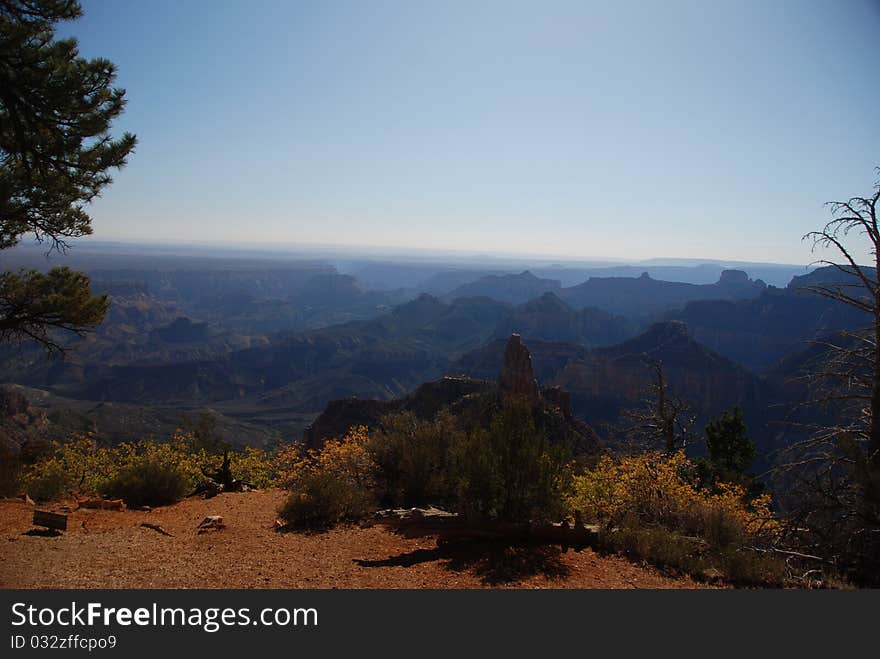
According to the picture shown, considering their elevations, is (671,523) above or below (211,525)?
above

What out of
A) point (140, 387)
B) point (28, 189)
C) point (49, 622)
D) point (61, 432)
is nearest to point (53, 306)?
point (28, 189)

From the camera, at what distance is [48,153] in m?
9.07

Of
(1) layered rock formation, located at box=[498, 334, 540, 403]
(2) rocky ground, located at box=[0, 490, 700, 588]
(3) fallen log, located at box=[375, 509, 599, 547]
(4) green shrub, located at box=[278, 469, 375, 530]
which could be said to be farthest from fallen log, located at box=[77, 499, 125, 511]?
(1) layered rock formation, located at box=[498, 334, 540, 403]

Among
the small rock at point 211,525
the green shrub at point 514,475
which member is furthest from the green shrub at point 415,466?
the small rock at point 211,525

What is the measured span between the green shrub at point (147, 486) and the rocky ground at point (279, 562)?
8.38 ft

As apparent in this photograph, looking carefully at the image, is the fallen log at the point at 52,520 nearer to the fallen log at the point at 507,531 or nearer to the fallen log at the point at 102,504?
the fallen log at the point at 102,504

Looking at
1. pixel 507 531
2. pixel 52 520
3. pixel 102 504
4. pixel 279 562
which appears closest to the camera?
pixel 279 562

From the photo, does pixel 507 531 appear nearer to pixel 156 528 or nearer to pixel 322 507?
pixel 322 507

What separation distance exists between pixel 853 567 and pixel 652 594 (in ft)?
14.6

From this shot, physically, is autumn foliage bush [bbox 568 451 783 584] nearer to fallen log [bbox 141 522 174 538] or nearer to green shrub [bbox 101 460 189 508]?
fallen log [bbox 141 522 174 538]

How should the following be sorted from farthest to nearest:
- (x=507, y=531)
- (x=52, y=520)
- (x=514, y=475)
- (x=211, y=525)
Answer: (x=211, y=525)
(x=52, y=520)
(x=514, y=475)
(x=507, y=531)

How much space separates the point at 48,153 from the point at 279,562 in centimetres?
838

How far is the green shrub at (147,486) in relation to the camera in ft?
39.1

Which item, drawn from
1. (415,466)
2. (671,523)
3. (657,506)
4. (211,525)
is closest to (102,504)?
(211,525)
